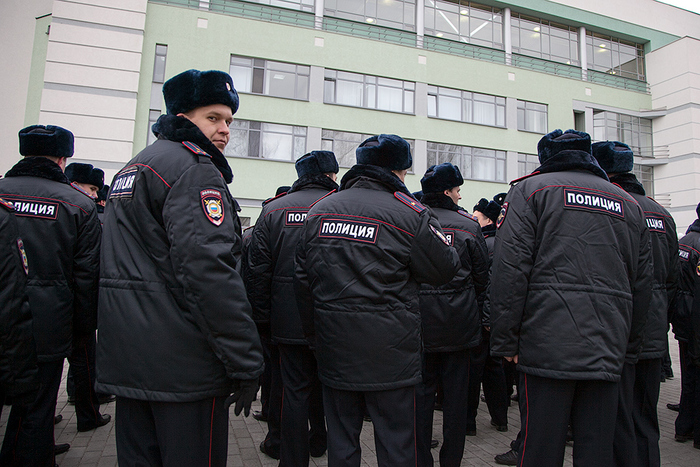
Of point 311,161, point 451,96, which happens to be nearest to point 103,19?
point 451,96

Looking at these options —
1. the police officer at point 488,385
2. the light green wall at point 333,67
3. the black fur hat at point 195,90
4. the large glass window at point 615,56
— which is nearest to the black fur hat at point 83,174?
the black fur hat at point 195,90

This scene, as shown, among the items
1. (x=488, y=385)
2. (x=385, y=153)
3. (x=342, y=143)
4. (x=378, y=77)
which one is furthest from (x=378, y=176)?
(x=378, y=77)

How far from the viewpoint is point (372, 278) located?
2660 millimetres

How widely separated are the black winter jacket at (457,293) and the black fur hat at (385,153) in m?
0.87

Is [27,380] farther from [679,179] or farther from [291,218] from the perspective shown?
[679,179]

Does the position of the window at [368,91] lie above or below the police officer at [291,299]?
above

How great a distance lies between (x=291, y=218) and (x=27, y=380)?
2090mm

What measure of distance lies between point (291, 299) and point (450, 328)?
130 centimetres

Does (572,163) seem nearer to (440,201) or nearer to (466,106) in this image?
(440,201)

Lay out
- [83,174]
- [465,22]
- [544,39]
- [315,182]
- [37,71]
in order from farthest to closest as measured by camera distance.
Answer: [544,39], [465,22], [37,71], [83,174], [315,182]

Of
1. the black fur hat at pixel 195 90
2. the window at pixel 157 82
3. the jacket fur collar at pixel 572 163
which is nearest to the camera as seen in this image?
the black fur hat at pixel 195 90

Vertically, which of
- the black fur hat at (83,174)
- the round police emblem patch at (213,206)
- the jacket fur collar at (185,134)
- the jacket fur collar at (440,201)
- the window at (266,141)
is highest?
the window at (266,141)

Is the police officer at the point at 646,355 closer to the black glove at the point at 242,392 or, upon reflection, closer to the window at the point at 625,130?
the black glove at the point at 242,392

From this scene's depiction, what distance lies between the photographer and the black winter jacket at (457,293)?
360cm
